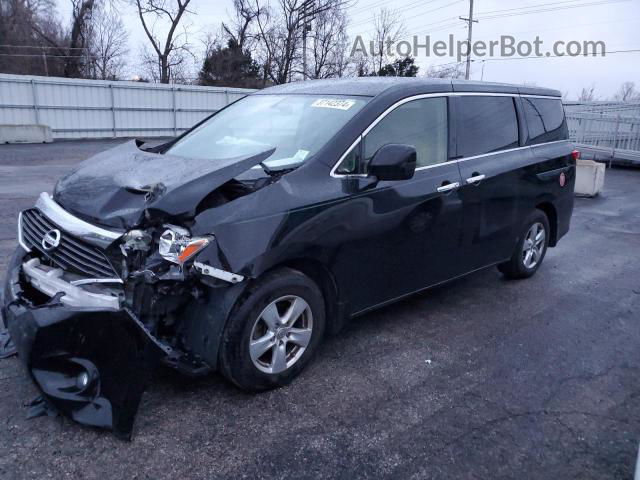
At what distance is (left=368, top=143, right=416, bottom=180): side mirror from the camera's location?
3400 mm

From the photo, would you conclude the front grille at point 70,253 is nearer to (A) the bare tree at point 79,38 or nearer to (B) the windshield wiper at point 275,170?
(B) the windshield wiper at point 275,170

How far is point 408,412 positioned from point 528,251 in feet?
9.85

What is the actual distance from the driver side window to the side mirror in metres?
0.14

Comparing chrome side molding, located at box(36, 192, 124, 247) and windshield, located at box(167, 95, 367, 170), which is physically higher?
windshield, located at box(167, 95, 367, 170)

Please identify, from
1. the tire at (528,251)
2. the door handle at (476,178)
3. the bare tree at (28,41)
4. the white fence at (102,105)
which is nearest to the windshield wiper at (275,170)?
the door handle at (476,178)

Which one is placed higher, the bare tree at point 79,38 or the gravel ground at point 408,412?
the bare tree at point 79,38

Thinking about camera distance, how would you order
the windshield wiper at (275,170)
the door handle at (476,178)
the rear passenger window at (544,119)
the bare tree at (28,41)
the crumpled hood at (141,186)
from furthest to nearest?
the bare tree at (28,41) < the rear passenger window at (544,119) < the door handle at (476,178) < the windshield wiper at (275,170) < the crumpled hood at (141,186)

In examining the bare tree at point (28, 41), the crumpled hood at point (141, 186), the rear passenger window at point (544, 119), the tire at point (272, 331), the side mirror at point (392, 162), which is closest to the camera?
the crumpled hood at point (141, 186)

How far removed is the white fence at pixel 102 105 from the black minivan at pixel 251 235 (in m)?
19.6

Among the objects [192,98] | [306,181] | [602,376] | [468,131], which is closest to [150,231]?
[306,181]

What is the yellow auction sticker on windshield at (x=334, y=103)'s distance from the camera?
374 centimetres

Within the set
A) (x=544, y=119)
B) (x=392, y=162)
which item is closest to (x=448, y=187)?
(x=392, y=162)

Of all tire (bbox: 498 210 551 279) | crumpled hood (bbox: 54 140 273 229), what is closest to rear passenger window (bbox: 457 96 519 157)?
tire (bbox: 498 210 551 279)

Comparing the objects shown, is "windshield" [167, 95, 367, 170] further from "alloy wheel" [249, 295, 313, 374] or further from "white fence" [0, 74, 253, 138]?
"white fence" [0, 74, 253, 138]
